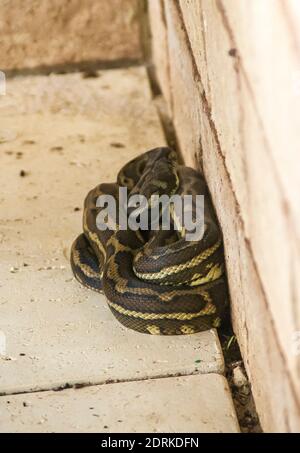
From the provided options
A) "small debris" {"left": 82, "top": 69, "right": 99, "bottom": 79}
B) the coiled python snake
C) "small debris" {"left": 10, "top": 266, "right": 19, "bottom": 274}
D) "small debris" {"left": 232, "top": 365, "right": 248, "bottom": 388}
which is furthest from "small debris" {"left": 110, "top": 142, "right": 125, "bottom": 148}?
"small debris" {"left": 232, "top": 365, "right": 248, "bottom": 388}

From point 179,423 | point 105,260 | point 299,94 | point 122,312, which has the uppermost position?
→ point 105,260

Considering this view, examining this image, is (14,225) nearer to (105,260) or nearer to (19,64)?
(105,260)

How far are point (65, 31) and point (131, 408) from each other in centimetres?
409

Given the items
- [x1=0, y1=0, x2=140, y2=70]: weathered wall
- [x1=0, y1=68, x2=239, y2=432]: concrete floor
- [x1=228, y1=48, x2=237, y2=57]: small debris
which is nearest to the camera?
[x1=228, y1=48, x2=237, y2=57]: small debris

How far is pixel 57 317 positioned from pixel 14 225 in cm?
106

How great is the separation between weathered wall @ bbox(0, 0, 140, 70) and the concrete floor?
0.41m

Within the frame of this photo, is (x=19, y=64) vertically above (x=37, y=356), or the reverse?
(x=19, y=64)

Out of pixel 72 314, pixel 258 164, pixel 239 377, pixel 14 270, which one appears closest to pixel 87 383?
pixel 72 314

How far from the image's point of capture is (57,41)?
7.76m

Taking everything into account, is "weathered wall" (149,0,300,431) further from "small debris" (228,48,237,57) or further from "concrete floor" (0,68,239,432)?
"concrete floor" (0,68,239,432)

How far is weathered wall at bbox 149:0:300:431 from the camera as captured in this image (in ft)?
9.93

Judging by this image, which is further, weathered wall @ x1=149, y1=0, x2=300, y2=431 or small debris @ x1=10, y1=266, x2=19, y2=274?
small debris @ x1=10, y1=266, x2=19, y2=274

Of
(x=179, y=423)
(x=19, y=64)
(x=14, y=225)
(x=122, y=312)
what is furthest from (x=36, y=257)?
(x=19, y=64)

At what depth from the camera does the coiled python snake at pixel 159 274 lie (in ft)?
15.8
